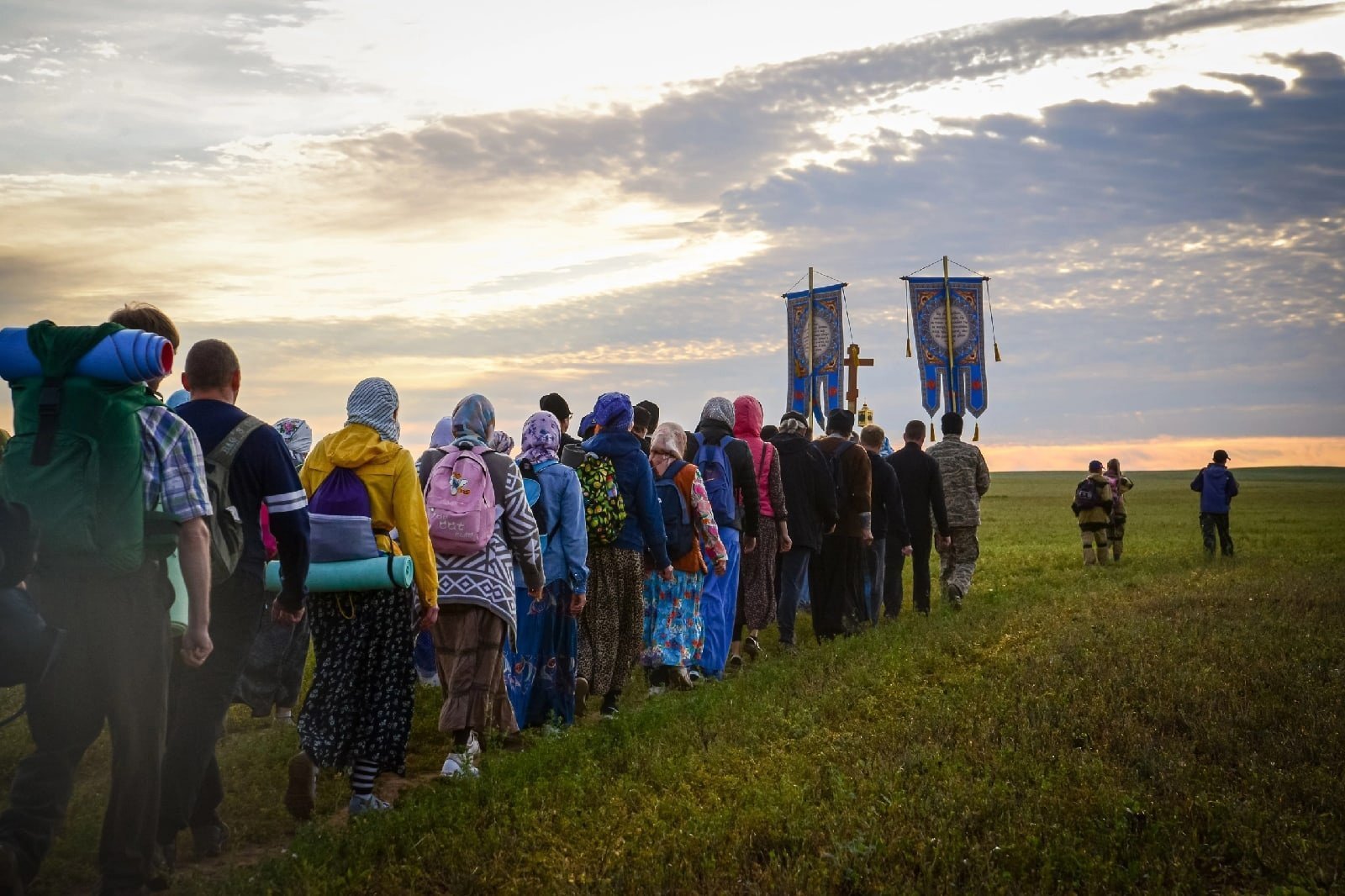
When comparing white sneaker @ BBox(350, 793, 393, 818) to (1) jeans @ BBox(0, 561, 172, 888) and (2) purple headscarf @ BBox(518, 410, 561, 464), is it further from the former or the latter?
(2) purple headscarf @ BBox(518, 410, 561, 464)

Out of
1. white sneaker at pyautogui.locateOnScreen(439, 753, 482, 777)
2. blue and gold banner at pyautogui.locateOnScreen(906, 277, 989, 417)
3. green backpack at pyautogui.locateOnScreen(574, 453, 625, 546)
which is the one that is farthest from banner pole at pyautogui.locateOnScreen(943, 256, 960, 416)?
white sneaker at pyautogui.locateOnScreen(439, 753, 482, 777)

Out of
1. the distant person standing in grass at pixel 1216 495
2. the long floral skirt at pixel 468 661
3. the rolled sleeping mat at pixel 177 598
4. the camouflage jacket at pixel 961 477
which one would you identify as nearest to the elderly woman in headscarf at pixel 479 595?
the long floral skirt at pixel 468 661

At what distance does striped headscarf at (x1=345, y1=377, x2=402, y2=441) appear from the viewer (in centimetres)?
709

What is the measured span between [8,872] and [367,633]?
2.38 meters

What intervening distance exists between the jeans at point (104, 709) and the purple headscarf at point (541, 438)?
160 inches

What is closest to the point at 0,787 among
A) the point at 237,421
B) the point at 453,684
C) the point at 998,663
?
the point at 453,684

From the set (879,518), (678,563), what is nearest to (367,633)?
(678,563)

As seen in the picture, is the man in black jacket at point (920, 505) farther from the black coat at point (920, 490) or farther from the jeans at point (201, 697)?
the jeans at point (201, 697)

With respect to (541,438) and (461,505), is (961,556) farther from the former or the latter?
(461,505)

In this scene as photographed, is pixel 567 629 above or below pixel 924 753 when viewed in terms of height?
above

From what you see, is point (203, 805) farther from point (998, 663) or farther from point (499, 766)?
point (998, 663)

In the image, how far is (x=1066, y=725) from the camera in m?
8.36

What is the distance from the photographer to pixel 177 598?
534 centimetres

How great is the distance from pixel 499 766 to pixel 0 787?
329 centimetres
